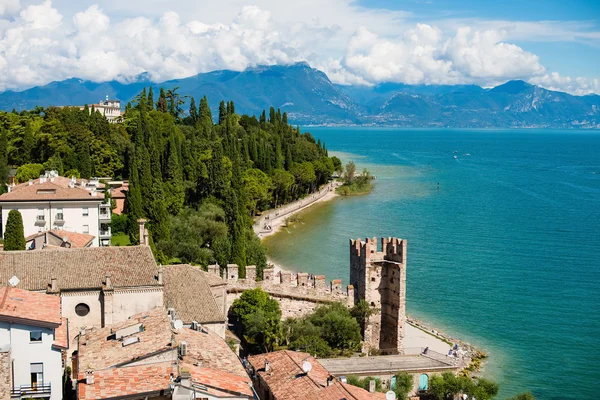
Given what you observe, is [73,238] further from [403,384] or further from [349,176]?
[349,176]

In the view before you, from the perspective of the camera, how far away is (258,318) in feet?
109

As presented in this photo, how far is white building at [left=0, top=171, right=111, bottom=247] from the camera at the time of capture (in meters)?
44.7

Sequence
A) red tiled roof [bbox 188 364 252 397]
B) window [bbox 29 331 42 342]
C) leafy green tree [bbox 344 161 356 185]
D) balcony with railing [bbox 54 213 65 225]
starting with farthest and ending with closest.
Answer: leafy green tree [bbox 344 161 356 185] < balcony with railing [bbox 54 213 65 225] < window [bbox 29 331 42 342] < red tiled roof [bbox 188 364 252 397]

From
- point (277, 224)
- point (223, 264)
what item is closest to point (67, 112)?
point (277, 224)

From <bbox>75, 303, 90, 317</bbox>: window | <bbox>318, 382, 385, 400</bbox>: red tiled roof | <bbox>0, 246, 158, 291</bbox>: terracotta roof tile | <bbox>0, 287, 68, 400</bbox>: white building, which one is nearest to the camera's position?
<bbox>0, 287, 68, 400</bbox>: white building

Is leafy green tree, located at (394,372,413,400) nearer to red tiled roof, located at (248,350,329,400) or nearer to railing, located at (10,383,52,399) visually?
red tiled roof, located at (248,350,329,400)

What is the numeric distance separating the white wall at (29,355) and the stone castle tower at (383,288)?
1886cm

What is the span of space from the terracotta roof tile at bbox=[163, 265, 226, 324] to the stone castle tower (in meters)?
8.86

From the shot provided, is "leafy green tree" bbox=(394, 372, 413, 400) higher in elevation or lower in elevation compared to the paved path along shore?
lower

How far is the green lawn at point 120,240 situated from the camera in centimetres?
4741

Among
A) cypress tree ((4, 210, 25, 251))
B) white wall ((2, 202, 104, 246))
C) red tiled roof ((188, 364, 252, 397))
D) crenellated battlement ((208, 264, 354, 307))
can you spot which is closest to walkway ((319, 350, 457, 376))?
crenellated battlement ((208, 264, 354, 307))

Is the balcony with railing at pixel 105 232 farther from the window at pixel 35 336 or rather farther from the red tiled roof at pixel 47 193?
the window at pixel 35 336

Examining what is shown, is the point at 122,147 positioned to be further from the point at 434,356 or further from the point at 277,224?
the point at 434,356

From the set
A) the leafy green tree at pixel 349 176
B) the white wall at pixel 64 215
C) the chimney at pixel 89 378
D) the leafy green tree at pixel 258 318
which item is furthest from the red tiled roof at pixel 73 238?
the leafy green tree at pixel 349 176
